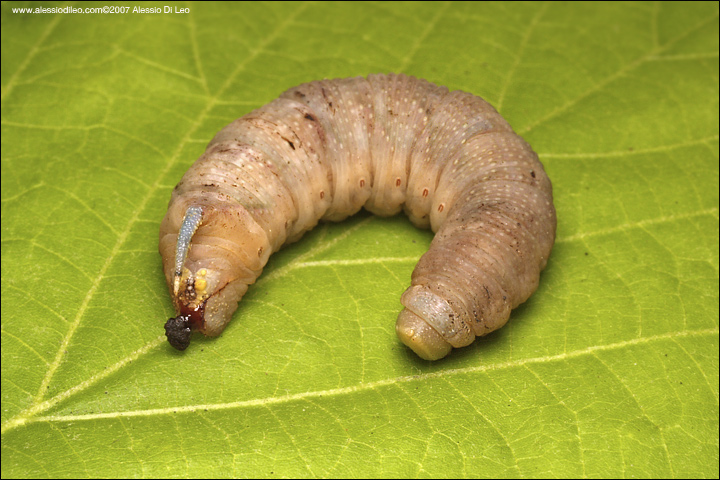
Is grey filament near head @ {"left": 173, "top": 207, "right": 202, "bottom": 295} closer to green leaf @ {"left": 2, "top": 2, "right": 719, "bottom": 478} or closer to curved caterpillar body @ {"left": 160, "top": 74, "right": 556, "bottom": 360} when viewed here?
curved caterpillar body @ {"left": 160, "top": 74, "right": 556, "bottom": 360}

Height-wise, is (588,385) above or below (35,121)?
below

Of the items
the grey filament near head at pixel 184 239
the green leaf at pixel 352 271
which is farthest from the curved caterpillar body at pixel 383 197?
Result: the green leaf at pixel 352 271

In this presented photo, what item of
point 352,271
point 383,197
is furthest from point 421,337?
point 383,197

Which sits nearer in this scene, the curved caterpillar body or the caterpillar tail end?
the caterpillar tail end

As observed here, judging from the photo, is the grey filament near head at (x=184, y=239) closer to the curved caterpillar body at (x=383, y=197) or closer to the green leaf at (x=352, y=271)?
the curved caterpillar body at (x=383, y=197)

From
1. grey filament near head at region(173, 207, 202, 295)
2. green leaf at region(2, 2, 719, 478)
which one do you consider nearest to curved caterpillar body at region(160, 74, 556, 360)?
grey filament near head at region(173, 207, 202, 295)

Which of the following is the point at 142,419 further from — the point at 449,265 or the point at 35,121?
the point at 35,121

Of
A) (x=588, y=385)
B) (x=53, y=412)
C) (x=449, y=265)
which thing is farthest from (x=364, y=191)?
(x=53, y=412)

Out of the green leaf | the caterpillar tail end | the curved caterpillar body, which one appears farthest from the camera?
the curved caterpillar body
